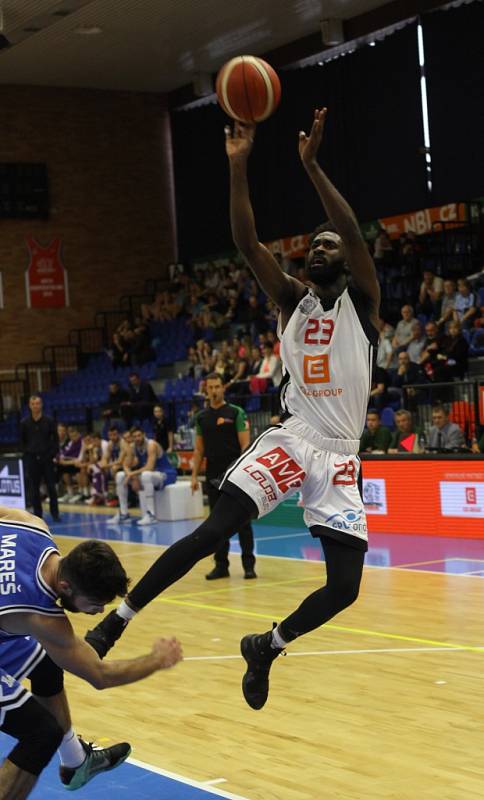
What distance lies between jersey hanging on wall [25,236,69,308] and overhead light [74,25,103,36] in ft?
18.2

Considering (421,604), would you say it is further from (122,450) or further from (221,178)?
(221,178)

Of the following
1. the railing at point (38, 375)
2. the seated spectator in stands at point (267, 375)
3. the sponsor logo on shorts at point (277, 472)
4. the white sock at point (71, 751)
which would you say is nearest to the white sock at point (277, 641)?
the sponsor logo on shorts at point (277, 472)

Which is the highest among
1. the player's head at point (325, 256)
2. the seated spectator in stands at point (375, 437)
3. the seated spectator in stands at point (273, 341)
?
the player's head at point (325, 256)

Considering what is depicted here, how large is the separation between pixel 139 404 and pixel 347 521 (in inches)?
587

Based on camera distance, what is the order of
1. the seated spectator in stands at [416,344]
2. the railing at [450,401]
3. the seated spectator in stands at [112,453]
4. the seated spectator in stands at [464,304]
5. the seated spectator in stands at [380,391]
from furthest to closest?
1. the seated spectator in stands at [112,453]
2. the seated spectator in stands at [464,304]
3. the seated spectator in stands at [416,344]
4. the seated spectator in stands at [380,391]
5. the railing at [450,401]

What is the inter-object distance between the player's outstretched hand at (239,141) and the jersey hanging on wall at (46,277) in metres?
22.1

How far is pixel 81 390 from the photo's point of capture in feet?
80.0

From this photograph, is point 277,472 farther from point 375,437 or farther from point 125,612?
point 375,437

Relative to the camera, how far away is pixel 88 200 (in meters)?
27.5

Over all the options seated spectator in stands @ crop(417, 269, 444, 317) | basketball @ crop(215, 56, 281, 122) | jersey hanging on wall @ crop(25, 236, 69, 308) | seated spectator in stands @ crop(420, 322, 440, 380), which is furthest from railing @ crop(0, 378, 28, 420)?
basketball @ crop(215, 56, 281, 122)

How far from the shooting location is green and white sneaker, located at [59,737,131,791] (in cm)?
475

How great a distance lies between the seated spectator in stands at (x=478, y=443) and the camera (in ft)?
41.9

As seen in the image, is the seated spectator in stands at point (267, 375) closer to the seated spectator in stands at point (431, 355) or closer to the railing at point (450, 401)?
the seated spectator in stands at point (431, 355)

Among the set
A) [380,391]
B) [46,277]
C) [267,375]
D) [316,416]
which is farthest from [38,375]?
[316,416]
